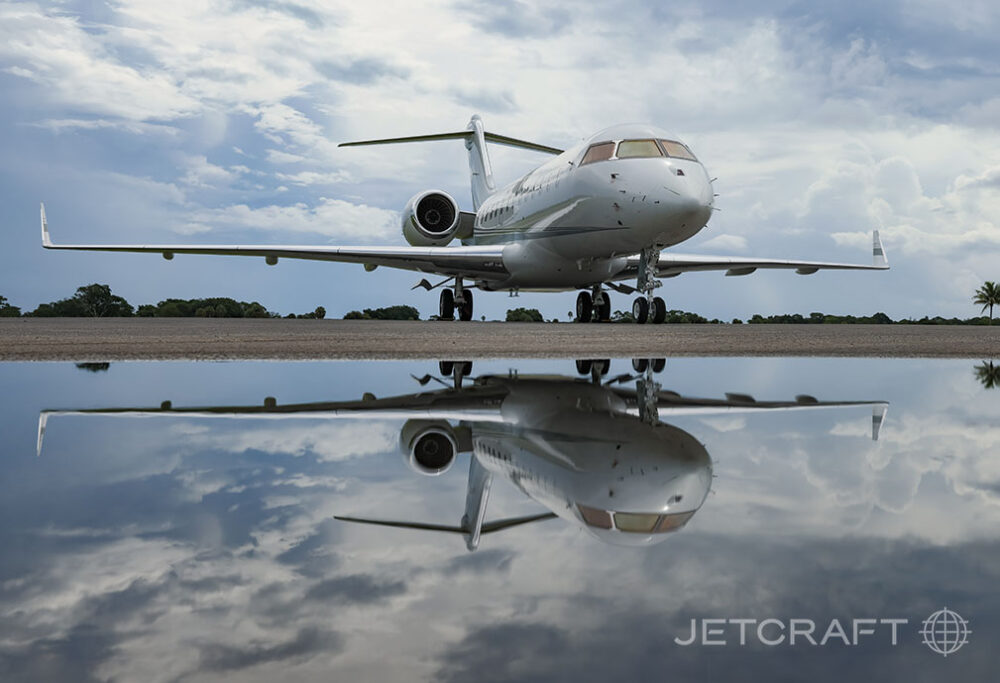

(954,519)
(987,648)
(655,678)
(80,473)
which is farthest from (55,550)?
(954,519)

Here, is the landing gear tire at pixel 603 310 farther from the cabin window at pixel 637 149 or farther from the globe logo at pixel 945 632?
the globe logo at pixel 945 632

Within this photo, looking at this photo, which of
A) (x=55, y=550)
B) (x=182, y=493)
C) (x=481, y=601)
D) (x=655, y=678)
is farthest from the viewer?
(x=182, y=493)

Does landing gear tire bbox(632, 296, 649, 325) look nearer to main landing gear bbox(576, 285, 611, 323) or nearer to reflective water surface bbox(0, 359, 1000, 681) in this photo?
main landing gear bbox(576, 285, 611, 323)

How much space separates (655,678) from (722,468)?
1704 millimetres

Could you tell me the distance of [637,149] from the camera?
16.1 metres

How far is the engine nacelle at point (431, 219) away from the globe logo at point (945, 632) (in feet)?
82.4

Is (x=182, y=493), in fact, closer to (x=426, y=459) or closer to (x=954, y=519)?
(x=426, y=459)

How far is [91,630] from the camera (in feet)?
4.92

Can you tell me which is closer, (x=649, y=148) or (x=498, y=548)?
(x=498, y=548)

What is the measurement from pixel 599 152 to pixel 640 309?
369cm

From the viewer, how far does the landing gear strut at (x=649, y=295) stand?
15945mm

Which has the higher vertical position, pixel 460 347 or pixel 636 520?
pixel 460 347

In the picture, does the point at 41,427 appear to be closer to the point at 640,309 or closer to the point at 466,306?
the point at 640,309

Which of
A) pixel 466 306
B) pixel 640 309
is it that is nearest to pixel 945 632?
pixel 640 309
